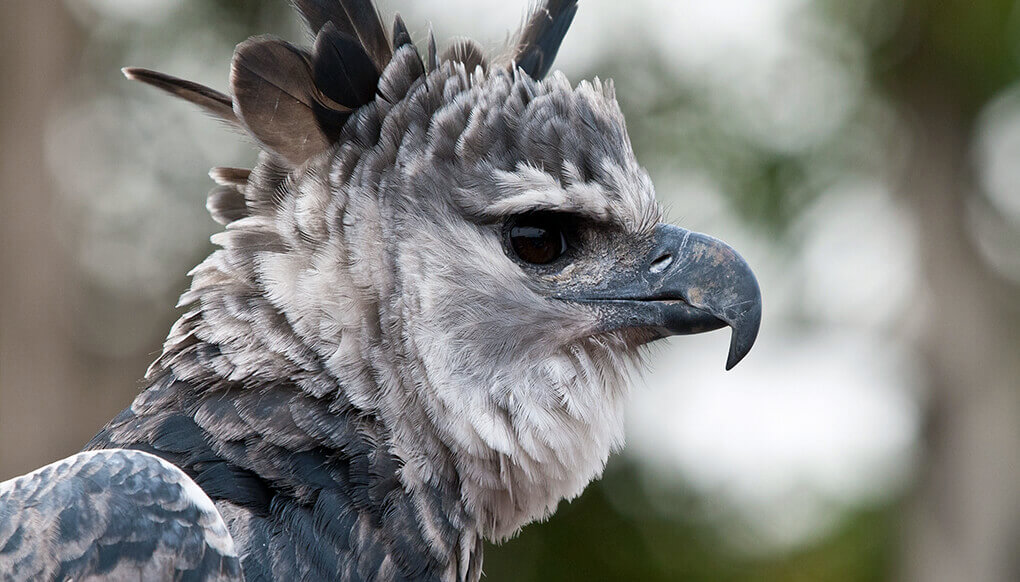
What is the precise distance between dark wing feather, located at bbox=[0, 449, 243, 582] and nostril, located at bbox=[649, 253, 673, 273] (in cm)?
127

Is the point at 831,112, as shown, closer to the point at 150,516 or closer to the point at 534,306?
the point at 534,306

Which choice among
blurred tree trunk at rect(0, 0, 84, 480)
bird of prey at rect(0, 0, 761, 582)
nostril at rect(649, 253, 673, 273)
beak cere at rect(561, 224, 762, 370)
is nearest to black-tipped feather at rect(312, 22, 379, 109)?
bird of prey at rect(0, 0, 761, 582)

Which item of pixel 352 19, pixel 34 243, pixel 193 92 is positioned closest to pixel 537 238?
pixel 352 19

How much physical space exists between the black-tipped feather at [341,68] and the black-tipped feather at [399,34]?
0.33 ft

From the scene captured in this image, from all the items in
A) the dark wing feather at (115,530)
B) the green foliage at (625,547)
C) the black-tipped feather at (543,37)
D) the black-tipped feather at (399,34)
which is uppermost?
the black-tipped feather at (543,37)

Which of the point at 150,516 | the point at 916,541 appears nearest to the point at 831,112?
the point at 916,541

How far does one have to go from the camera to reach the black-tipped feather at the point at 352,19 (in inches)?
95.7

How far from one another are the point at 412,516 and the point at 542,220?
0.81 m

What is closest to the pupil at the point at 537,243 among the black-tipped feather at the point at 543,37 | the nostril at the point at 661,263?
the nostril at the point at 661,263

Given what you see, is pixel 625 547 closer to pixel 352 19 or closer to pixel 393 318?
pixel 393 318

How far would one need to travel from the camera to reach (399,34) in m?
2.44

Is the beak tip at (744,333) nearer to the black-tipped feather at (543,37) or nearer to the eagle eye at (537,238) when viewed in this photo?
the eagle eye at (537,238)

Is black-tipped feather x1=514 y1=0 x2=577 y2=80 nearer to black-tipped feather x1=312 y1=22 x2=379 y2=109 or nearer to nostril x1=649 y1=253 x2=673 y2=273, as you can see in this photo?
black-tipped feather x1=312 y1=22 x2=379 y2=109

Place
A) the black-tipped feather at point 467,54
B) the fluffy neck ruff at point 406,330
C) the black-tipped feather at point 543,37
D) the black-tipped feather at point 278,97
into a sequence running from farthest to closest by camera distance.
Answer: the black-tipped feather at point 543,37
the black-tipped feather at point 467,54
the black-tipped feather at point 278,97
the fluffy neck ruff at point 406,330
